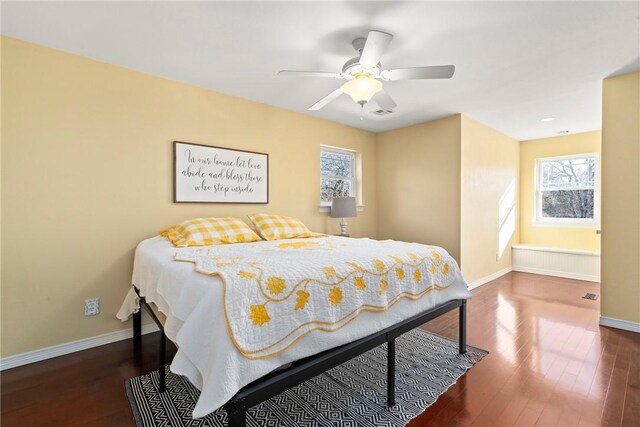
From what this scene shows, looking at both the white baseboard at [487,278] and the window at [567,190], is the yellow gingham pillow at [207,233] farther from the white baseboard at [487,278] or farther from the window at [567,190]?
the window at [567,190]

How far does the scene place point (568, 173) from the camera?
202 inches

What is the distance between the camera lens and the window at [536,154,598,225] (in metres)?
4.89

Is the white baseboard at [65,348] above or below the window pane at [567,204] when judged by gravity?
below

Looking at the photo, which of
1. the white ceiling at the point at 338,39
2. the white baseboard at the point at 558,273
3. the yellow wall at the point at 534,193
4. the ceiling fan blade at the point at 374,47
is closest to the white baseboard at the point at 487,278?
the white baseboard at the point at 558,273

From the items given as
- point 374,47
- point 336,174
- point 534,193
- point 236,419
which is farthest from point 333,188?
point 534,193

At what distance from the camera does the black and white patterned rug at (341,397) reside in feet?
5.33

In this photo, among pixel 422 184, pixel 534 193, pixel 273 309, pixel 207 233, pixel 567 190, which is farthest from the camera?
pixel 534 193

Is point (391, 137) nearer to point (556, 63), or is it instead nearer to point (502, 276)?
point (556, 63)

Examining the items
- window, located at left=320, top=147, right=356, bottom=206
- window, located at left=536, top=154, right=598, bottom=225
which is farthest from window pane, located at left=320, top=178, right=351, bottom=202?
window, located at left=536, top=154, right=598, bottom=225

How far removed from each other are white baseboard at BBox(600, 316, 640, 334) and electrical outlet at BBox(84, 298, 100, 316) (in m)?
4.53

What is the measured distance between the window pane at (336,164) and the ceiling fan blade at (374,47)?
7.46ft

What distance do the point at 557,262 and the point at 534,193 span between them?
126 centimetres

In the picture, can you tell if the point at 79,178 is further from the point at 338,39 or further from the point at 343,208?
the point at 343,208

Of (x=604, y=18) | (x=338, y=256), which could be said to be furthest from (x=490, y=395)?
(x=604, y=18)
